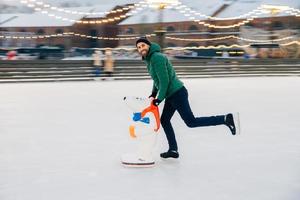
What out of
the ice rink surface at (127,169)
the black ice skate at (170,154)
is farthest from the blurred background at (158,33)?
the black ice skate at (170,154)

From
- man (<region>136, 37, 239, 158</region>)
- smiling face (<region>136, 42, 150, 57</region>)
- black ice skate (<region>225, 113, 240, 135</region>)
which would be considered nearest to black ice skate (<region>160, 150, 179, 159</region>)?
man (<region>136, 37, 239, 158</region>)

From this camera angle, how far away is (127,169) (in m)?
4.25

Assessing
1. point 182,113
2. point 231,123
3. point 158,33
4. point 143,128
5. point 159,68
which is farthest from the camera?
point 158,33

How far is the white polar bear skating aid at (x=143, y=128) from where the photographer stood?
417 cm

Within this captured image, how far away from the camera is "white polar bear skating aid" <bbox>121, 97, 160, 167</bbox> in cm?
417

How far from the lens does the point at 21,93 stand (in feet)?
41.1

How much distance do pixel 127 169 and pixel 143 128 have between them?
0.41m

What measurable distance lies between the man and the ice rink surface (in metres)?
0.40

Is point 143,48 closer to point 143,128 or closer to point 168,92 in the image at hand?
point 168,92

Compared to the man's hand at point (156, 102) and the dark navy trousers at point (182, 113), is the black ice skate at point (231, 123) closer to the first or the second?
the dark navy trousers at point (182, 113)

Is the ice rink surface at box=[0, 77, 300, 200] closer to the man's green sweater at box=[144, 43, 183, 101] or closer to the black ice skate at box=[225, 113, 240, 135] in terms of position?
the black ice skate at box=[225, 113, 240, 135]

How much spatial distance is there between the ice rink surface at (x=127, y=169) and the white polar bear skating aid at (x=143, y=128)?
0.10 m

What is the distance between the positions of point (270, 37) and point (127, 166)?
29.4 metres

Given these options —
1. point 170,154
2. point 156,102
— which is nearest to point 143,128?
point 156,102
